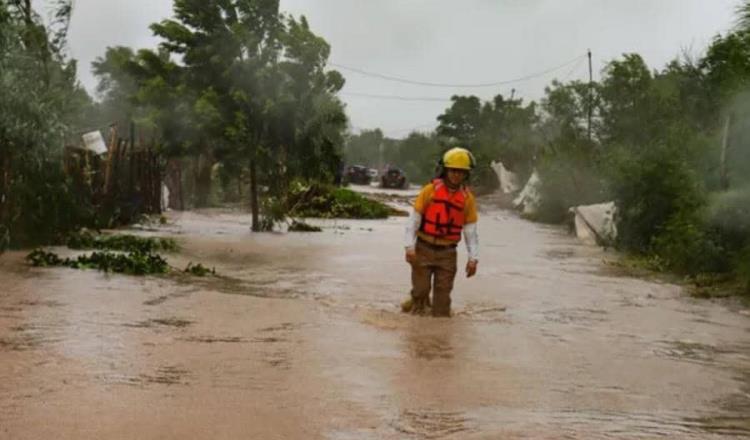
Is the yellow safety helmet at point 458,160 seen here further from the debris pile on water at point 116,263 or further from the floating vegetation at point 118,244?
the floating vegetation at point 118,244

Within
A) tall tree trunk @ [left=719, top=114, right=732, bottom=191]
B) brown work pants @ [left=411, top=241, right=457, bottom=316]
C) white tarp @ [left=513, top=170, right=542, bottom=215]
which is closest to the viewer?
brown work pants @ [left=411, top=241, right=457, bottom=316]

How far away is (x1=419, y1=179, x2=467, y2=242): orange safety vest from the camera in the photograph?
9914 mm

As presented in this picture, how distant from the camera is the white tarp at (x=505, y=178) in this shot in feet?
172

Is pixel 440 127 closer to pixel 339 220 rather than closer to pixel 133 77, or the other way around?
pixel 339 220

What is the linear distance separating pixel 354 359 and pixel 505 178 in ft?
153

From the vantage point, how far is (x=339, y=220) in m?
31.0

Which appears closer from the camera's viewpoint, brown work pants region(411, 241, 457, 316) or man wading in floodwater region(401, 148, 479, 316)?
man wading in floodwater region(401, 148, 479, 316)

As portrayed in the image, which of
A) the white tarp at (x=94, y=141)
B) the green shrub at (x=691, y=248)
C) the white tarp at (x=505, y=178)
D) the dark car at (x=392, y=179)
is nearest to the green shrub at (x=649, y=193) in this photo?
the green shrub at (x=691, y=248)

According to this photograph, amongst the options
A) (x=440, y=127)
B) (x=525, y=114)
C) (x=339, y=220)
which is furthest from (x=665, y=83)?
(x=440, y=127)

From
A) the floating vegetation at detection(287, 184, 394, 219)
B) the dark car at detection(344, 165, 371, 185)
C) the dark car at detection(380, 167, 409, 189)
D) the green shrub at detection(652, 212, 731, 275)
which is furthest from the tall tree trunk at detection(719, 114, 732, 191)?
the dark car at detection(344, 165, 371, 185)

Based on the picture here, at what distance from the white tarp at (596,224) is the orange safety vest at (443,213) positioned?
40.2ft

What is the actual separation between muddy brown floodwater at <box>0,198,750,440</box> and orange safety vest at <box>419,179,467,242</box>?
940 mm

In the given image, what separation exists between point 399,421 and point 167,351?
2825 mm

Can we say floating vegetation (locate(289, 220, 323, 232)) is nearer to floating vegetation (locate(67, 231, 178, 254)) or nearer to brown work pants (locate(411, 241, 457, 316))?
floating vegetation (locate(67, 231, 178, 254))
